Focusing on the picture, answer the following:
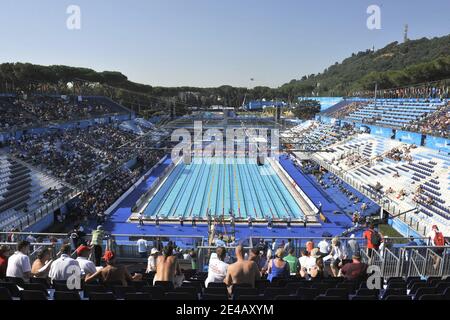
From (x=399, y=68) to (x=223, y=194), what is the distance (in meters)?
84.9

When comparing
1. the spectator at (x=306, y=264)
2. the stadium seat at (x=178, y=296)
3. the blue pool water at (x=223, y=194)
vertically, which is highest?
the stadium seat at (x=178, y=296)

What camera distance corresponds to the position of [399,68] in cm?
9081

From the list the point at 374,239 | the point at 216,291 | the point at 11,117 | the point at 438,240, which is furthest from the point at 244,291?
the point at 11,117

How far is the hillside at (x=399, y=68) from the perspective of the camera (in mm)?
57578

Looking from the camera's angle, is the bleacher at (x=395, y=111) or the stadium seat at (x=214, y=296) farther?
the bleacher at (x=395, y=111)

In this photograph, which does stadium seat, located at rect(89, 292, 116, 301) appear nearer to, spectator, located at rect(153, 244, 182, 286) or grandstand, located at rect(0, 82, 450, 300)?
grandstand, located at rect(0, 82, 450, 300)

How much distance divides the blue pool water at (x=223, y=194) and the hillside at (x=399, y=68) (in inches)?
1618

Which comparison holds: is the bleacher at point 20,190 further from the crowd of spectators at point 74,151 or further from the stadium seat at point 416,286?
the stadium seat at point 416,286

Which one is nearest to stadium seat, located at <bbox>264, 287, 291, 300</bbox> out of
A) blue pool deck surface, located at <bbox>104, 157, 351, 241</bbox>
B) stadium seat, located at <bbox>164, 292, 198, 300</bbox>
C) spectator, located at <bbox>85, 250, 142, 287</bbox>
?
stadium seat, located at <bbox>164, 292, 198, 300</bbox>

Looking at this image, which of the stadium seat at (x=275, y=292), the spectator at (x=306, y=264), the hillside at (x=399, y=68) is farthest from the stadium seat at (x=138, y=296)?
the hillside at (x=399, y=68)

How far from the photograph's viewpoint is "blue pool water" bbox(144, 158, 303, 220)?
2148 cm
